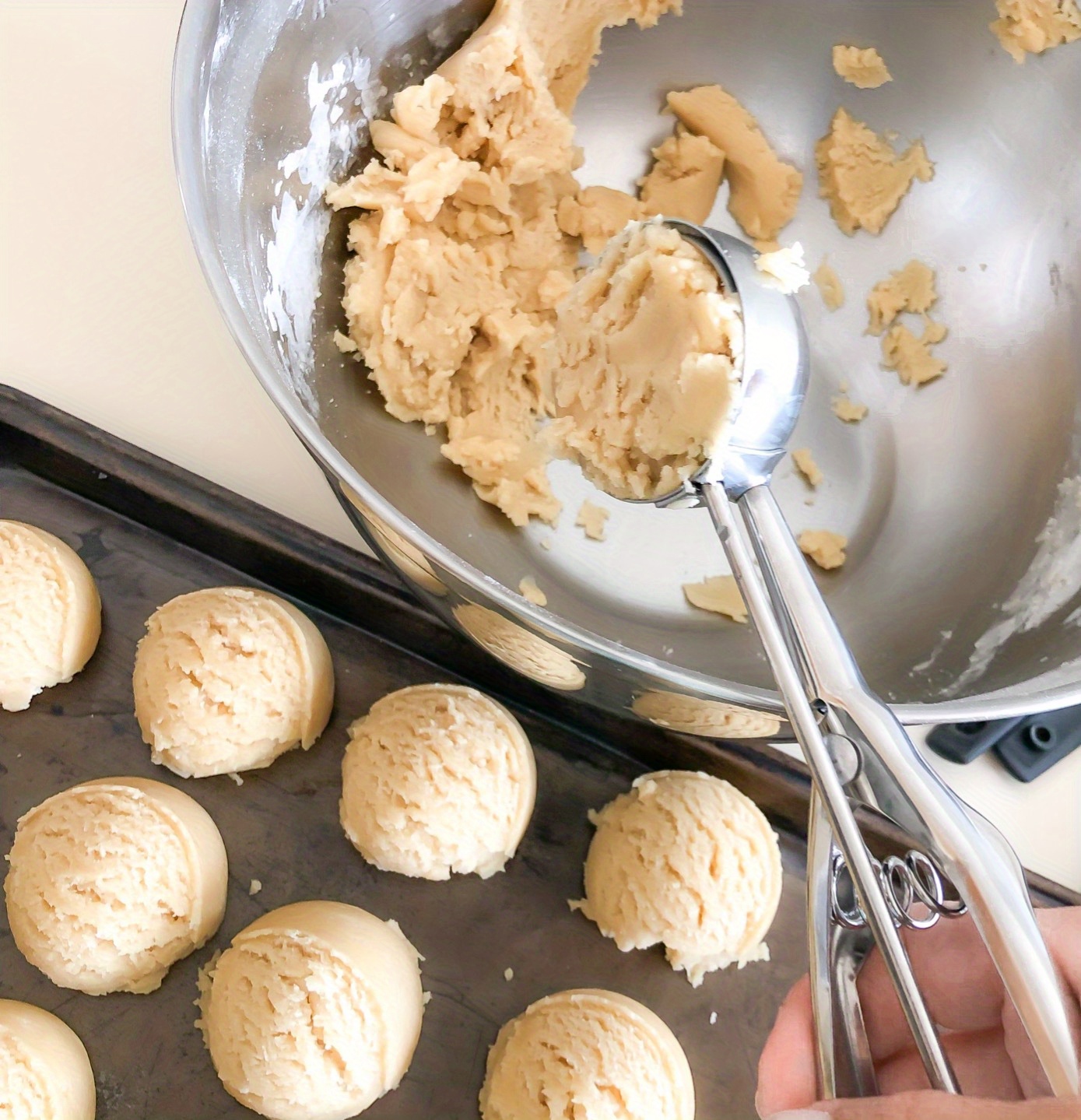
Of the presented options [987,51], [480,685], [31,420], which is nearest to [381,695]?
[480,685]

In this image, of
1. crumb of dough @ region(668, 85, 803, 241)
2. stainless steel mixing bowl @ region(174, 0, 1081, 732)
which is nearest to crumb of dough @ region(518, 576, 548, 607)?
stainless steel mixing bowl @ region(174, 0, 1081, 732)

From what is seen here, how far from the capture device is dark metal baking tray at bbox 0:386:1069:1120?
33.5 inches

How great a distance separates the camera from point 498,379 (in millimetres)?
950

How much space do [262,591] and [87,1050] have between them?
43 cm

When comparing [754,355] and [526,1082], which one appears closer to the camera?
[754,355]

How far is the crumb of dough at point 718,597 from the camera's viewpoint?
37.3 inches

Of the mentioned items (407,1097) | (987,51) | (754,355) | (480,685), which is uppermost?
(987,51)

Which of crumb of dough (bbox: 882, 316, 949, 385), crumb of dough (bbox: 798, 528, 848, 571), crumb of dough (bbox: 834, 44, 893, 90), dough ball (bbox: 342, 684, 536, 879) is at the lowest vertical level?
dough ball (bbox: 342, 684, 536, 879)

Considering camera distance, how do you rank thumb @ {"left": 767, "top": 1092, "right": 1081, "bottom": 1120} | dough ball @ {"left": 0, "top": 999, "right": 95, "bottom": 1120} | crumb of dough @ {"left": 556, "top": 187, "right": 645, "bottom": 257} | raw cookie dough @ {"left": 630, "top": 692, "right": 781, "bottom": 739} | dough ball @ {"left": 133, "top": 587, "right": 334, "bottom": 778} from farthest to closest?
crumb of dough @ {"left": 556, "top": 187, "right": 645, "bottom": 257}
dough ball @ {"left": 133, "top": 587, "right": 334, "bottom": 778}
dough ball @ {"left": 0, "top": 999, "right": 95, "bottom": 1120}
raw cookie dough @ {"left": 630, "top": 692, "right": 781, "bottom": 739}
thumb @ {"left": 767, "top": 1092, "right": 1081, "bottom": 1120}

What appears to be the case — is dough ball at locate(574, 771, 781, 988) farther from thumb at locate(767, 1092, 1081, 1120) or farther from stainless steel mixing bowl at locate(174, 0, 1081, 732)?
thumb at locate(767, 1092, 1081, 1120)

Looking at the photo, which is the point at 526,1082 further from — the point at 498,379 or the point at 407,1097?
the point at 498,379

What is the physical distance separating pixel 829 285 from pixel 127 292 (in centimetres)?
78

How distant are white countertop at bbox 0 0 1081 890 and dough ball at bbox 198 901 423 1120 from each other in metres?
0.39

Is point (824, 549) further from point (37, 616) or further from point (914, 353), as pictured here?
point (37, 616)
